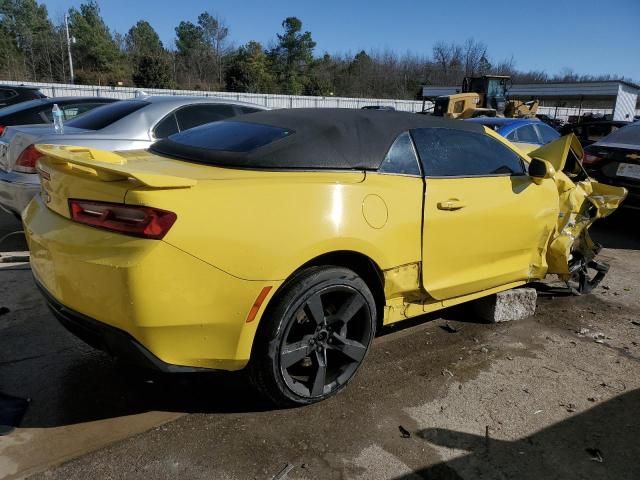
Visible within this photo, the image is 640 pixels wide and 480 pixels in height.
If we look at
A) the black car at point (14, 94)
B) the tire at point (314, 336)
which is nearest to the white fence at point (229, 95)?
the black car at point (14, 94)

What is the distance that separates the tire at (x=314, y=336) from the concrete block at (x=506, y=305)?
4.75 feet

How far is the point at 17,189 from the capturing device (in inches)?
182

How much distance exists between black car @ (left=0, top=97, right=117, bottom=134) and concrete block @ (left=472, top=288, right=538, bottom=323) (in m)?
5.86

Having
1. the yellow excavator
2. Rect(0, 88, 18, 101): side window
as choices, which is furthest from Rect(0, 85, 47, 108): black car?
the yellow excavator

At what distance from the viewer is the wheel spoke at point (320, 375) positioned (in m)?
2.63

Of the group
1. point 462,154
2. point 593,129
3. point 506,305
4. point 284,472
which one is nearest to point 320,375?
point 284,472

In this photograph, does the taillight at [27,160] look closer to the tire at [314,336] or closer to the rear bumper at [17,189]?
the rear bumper at [17,189]

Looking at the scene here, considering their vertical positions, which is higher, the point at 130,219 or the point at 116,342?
the point at 130,219

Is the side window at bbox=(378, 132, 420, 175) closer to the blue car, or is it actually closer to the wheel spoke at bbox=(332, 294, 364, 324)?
the wheel spoke at bbox=(332, 294, 364, 324)

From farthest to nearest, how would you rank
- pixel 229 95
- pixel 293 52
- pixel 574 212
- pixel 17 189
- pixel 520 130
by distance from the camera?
pixel 293 52
pixel 229 95
pixel 520 130
pixel 17 189
pixel 574 212

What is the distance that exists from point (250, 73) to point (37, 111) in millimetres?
42435

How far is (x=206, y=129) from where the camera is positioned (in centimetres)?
326

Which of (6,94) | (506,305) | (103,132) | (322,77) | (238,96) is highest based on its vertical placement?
(322,77)

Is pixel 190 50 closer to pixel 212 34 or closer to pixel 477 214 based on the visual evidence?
pixel 212 34
